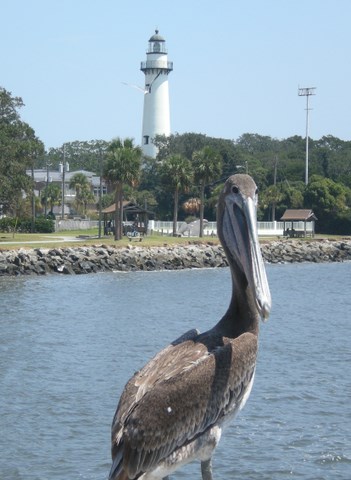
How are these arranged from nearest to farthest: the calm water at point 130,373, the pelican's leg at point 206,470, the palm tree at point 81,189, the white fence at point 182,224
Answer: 1. the pelican's leg at point 206,470
2. the calm water at point 130,373
3. the white fence at point 182,224
4. the palm tree at point 81,189

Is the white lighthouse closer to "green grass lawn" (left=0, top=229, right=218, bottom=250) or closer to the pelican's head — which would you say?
"green grass lawn" (left=0, top=229, right=218, bottom=250)

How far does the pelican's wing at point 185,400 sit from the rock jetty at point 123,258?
41446mm

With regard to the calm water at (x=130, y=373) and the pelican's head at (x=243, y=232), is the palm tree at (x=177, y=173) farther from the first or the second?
the pelican's head at (x=243, y=232)

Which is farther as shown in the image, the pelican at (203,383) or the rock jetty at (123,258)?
the rock jetty at (123,258)

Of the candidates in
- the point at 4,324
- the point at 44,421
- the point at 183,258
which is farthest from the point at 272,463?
the point at 183,258

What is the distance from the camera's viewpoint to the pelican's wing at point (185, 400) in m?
6.51

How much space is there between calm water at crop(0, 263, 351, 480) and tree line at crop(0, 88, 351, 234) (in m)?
19.3

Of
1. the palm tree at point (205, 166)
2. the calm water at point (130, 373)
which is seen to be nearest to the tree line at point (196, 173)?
the palm tree at point (205, 166)

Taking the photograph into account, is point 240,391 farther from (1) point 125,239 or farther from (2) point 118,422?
(1) point 125,239

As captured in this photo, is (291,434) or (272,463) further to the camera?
(291,434)

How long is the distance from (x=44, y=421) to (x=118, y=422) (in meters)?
8.77

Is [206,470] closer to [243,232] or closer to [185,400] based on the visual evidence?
[185,400]

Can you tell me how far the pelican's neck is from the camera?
22.9ft

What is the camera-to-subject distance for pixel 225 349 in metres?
6.78
